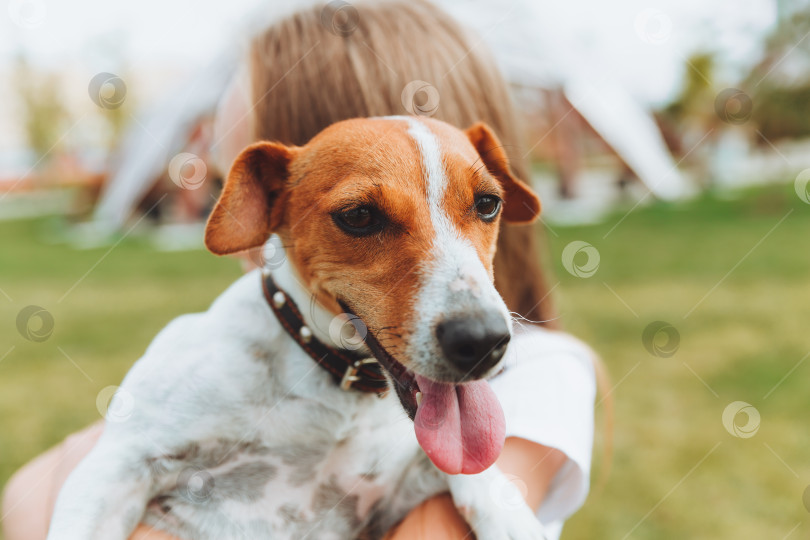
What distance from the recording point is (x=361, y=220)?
71.7 inches

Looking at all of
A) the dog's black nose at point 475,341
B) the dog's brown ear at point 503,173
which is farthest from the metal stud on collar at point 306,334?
the dog's brown ear at point 503,173

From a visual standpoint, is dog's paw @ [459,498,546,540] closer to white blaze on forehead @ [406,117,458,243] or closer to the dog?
the dog

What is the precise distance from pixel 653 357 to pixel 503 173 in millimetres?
4390

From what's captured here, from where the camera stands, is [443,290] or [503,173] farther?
[503,173]

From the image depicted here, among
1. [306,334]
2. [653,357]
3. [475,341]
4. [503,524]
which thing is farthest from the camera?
[653,357]

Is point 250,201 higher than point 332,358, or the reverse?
point 250,201

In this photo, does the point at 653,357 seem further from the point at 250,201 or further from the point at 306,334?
the point at 250,201

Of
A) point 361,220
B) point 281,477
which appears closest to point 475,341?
point 361,220

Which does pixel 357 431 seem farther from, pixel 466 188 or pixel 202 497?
pixel 466 188

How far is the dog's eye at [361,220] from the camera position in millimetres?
1813

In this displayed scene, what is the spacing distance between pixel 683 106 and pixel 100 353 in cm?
2206

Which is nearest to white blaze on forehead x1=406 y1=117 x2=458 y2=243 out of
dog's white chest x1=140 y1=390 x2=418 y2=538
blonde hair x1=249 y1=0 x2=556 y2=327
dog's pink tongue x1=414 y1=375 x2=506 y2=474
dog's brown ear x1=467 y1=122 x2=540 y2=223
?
dog's brown ear x1=467 y1=122 x2=540 y2=223

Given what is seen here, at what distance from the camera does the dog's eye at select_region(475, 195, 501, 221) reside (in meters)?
1.95

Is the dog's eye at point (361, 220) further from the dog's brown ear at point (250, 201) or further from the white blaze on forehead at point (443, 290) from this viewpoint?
the dog's brown ear at point (250, 201)
